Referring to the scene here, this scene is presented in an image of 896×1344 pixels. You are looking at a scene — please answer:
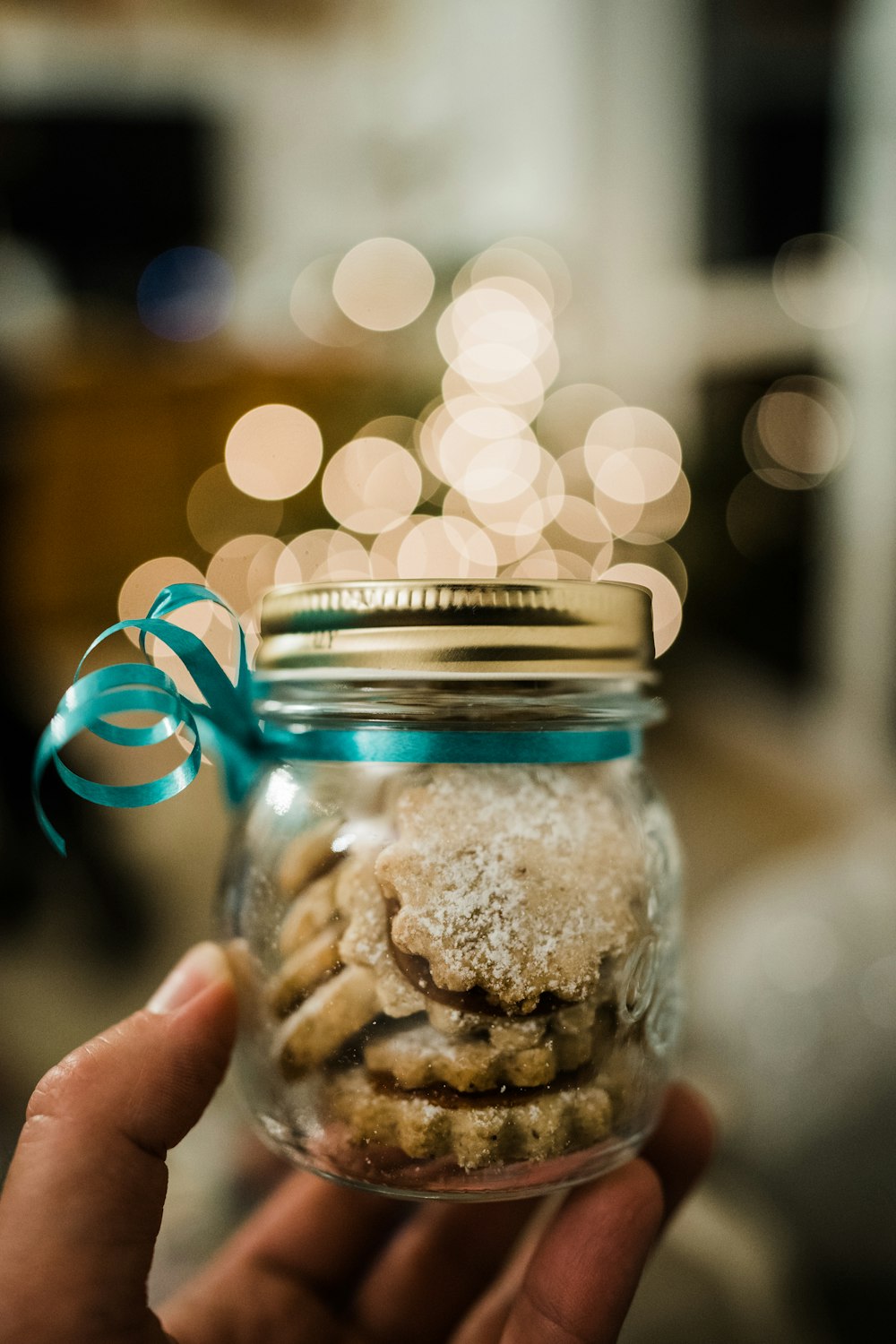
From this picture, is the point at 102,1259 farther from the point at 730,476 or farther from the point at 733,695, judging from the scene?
the point at 733,695

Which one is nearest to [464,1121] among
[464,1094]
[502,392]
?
[464,1094]

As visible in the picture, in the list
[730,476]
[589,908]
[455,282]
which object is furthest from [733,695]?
[589,908]

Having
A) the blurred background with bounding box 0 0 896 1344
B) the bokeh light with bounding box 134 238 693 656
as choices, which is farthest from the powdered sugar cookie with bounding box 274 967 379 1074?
the bokeh light with bounding box 134 238 693 656

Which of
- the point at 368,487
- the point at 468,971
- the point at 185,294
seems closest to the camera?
the point at 468,971

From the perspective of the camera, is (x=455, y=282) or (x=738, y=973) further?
(x=455, y=282)

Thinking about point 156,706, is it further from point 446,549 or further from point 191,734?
point 446,549

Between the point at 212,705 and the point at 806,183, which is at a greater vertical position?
the point at 806,183

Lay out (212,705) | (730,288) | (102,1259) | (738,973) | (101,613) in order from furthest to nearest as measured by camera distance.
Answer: (730,288), (101,613), (738,973), (212,705), (102,1259)
